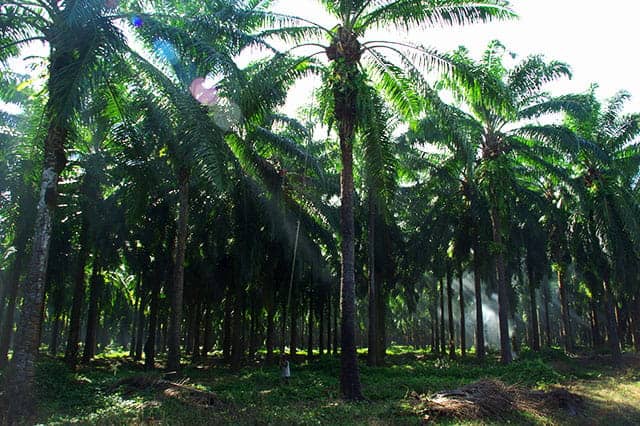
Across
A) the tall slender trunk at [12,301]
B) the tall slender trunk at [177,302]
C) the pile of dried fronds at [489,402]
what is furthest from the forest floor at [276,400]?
the tall slender trunk at [12,301]

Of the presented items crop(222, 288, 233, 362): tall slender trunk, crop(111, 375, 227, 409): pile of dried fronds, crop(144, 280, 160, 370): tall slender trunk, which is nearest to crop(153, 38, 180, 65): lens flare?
crop(111, 375, 227, 409): pile of dried fronds

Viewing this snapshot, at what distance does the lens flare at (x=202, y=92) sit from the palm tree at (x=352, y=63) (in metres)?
2.49

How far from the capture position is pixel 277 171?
1905 cm

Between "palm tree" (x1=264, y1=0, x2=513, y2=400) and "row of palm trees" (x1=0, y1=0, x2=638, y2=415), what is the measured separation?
58 millimetres

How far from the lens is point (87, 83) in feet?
35.8

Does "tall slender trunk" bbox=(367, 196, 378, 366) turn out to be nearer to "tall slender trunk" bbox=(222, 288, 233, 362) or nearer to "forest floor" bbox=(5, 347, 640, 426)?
"forest floor" bbox=(5, 347, 640, 426)

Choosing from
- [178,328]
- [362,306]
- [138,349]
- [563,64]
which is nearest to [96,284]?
[178,328]

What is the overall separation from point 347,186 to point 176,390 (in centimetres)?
690

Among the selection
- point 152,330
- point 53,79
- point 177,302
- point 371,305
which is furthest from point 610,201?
point 53,79

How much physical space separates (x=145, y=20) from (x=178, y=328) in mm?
9791

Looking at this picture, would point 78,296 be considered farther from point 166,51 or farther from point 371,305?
point 371,305

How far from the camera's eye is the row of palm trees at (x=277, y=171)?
12.1 metres

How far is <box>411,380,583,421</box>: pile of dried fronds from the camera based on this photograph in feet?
36.9

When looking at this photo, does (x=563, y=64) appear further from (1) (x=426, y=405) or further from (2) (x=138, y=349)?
(2) (x=138, y=349)
